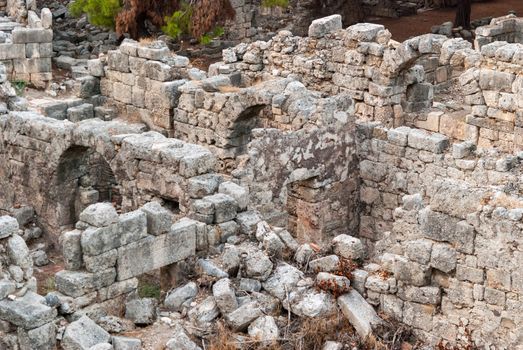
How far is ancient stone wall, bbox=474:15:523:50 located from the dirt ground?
4224 millimetres

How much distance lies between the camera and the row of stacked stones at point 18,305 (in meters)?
12.2

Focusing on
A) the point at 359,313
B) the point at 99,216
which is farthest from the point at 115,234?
the point at 359,313

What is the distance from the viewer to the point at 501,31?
25594 millimetres

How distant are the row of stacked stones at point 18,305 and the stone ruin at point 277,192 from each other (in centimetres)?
2

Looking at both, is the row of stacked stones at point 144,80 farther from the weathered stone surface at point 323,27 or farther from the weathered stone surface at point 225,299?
the weathered stone surface at point 225,299

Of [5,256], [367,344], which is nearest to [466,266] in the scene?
[367,344]

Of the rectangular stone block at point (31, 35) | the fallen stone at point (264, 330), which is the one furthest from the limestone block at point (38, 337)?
the rectangular stone block at point (31, 35)

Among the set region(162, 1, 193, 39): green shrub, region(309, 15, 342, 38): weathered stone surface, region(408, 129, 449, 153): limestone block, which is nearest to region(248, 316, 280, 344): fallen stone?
region(408, 129, 449, 153): limestone block

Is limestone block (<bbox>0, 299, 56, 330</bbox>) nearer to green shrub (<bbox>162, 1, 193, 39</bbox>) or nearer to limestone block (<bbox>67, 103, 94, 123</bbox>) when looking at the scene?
limestone block (<bbox>67, 103, 94, 123</bbox>)

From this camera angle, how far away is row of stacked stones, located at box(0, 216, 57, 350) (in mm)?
12250

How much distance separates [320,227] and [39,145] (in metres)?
4.29

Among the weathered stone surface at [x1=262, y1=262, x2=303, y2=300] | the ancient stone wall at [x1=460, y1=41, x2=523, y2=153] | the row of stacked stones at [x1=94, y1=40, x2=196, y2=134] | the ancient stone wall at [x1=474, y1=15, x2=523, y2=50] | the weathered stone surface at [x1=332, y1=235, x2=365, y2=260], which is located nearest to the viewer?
the weathered stone surface at [x1=262, y1=262, x2=303, y2=300]

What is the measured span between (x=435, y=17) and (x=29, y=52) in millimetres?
11350

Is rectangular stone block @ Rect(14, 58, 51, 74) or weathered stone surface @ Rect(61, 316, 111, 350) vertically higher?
rectangular stone block @ Rect(14, 58, 51, 74)
